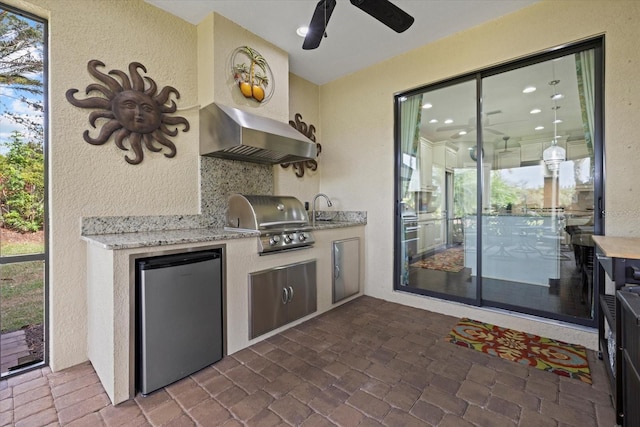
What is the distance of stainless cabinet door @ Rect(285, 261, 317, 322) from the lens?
250 centimetres

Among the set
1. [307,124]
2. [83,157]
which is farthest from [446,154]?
[83,157]

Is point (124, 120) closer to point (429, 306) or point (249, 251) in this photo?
point (249, 251)

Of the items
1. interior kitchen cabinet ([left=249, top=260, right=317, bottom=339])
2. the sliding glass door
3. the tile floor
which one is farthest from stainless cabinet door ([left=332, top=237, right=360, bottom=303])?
the tile floor

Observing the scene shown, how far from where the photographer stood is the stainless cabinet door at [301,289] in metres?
2.50

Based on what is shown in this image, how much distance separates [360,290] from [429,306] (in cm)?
82

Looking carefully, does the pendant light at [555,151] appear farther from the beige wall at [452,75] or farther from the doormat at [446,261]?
the doormat at [446,261]

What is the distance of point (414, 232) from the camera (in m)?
3.28

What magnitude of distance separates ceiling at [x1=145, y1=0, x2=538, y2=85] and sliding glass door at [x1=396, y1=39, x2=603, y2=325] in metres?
0.50

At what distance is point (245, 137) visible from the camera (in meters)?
2.26

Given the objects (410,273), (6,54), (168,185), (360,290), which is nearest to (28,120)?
(6,54)

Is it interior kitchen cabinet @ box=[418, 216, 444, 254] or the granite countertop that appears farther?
interior kitchen cabinet @ box=[418, 216, 444, 254]

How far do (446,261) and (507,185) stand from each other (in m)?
0.99

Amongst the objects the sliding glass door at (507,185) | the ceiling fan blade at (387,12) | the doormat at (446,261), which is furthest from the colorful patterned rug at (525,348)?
the ceiling fan blade at (387,12)

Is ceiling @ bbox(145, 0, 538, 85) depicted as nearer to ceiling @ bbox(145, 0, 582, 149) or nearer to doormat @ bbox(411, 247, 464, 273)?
ceiling @ bbox(145, 0, 582, 149)
